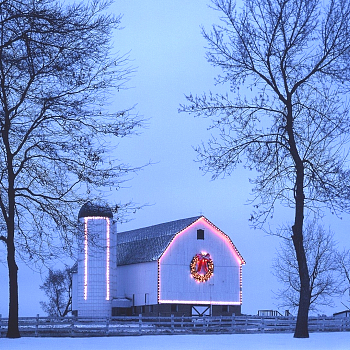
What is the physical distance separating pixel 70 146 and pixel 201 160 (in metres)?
5.75

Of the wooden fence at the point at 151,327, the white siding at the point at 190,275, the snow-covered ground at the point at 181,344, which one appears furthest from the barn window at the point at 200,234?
the snow-covered ground at the point at 181,344

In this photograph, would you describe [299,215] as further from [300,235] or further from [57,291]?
[57,291]

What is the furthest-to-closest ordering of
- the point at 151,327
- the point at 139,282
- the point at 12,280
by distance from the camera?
the point at 139,282
the point at 151,327
the point at 12,280

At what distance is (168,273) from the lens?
2192 inches

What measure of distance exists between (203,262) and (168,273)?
3.11 m

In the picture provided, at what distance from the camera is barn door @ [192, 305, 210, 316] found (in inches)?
2224

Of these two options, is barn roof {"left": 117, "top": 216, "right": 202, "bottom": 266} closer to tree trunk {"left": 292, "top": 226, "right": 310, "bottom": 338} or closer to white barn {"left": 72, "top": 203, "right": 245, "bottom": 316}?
white barn {"left": 72, "top": 203, "right": 245, "bottom": 316}

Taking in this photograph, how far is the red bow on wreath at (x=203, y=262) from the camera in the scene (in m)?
56.8

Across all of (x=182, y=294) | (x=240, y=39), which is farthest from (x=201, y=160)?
(x=182, y=294)

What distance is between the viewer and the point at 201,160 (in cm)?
2984

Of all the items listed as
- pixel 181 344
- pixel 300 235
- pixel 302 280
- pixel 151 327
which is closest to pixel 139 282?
pixel 151 327

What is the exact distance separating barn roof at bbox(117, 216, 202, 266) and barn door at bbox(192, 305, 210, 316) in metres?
5.16

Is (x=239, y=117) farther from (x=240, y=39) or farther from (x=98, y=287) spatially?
(x=98, y=287)

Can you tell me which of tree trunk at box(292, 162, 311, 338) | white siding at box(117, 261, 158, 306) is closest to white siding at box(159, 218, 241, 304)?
white siding at box(117, 261, 158, 306)
